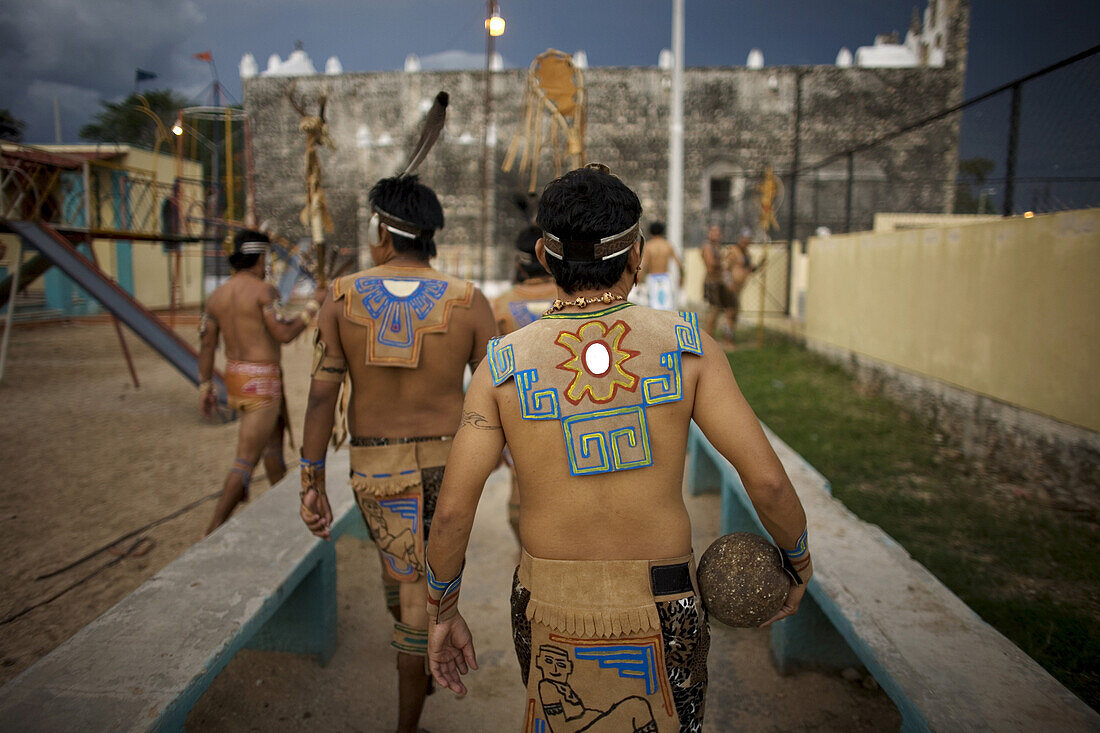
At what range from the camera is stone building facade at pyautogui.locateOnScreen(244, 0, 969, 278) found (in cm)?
2256

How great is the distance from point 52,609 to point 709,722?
3323mm

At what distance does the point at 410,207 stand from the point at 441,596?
1.52m

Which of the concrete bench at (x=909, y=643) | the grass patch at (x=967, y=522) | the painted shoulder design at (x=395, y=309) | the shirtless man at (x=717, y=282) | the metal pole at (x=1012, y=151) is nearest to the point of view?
the concrete bench at (x=909, y=643)

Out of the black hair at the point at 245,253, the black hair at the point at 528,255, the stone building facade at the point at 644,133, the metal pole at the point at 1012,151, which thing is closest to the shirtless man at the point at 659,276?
the metal pole at the point at 1012,151

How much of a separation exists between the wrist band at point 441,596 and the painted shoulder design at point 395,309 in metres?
0.94

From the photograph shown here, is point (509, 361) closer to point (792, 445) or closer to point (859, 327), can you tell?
point (792, 445)

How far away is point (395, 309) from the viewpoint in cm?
242

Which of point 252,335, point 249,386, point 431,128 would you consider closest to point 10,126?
point 252,335

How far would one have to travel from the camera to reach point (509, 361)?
5.10 ft

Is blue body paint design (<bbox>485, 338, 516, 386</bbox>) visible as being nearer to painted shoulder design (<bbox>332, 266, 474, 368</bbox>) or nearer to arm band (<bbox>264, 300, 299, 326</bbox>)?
painted shoulder design (<bbox>332, 266, 474, 368</bbox>)

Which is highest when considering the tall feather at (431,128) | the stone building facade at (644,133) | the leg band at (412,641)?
the stone building facade at (644,133)

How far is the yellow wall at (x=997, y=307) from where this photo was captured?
4387mm

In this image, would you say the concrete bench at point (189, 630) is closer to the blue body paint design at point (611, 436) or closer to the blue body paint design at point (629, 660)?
the blue body paint design at point (629, 660)

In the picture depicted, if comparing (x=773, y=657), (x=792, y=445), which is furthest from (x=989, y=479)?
(x=773, y=657)
